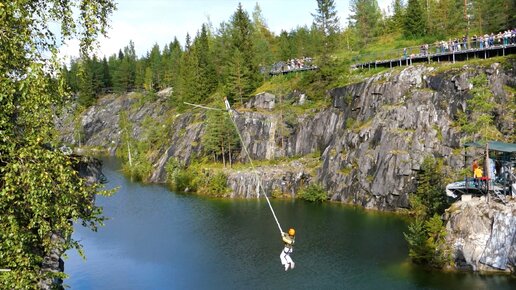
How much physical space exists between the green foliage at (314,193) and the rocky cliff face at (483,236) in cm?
2717

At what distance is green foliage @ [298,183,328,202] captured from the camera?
222 ft

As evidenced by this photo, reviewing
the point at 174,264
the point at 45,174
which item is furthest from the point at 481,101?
the point at 45,174

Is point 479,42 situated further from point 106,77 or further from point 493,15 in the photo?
point 106,77

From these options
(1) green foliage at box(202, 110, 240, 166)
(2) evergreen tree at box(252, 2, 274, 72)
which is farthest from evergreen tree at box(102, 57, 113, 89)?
(1) green foliage at box(202, 110, 240, 166)

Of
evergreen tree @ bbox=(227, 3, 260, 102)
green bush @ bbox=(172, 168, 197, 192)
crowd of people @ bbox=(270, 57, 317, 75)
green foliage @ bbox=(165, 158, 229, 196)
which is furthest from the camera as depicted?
crowd of people @ bbox=(270, 57, 317, 75)

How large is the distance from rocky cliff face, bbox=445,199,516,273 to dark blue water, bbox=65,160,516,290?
61.8 inches

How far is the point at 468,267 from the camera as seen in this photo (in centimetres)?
3941

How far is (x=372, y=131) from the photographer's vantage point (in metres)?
66.2

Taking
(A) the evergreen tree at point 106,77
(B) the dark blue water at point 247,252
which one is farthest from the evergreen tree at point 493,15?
(A) the evergreen tree at point 106,77

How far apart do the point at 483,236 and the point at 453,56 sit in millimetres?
33313

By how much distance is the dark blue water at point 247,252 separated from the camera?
39250 mm

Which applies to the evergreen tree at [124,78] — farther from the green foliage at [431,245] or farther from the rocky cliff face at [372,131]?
the green foliage at [431,245]

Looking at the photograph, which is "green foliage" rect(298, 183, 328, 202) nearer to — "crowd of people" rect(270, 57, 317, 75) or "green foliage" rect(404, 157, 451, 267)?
"green foliage" rect(404, 157, 451, 267)

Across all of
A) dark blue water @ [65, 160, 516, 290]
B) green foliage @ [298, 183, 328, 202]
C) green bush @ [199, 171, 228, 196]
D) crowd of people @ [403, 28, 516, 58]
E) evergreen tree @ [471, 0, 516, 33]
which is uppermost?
evergreen tree @ [471, 0, 516, 33]
